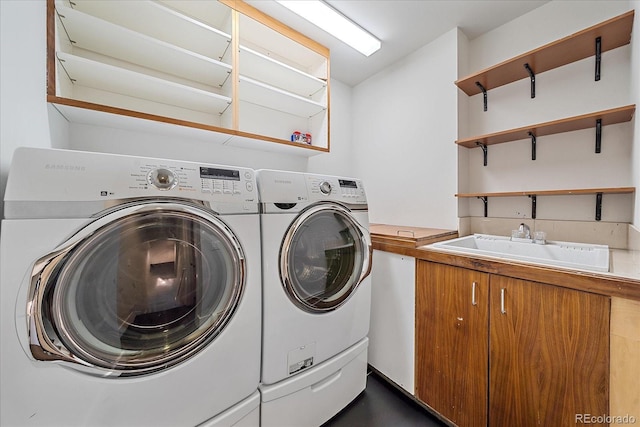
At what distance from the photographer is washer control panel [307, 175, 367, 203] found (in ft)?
3.85

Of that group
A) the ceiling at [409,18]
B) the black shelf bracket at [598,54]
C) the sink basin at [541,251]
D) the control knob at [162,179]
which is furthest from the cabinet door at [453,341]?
the ceiling at [409,18]

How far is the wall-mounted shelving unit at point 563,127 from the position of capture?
1.21 meters

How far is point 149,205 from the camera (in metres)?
0.75

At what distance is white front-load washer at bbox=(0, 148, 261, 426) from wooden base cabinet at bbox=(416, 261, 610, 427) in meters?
0.94

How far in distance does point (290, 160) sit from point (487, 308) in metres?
1.76

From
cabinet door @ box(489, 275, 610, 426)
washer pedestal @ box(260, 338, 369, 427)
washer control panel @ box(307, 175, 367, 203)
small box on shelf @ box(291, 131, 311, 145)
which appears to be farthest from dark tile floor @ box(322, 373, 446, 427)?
small box on shelf @ box(291, 131, 311, 145)

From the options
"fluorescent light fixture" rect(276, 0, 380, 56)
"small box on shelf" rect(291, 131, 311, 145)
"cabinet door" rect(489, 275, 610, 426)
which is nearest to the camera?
"cabinet door" rect(489, 275, 610, 426)

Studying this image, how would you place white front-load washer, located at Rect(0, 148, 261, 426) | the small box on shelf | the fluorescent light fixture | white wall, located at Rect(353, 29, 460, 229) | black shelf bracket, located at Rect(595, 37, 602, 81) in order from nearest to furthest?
white front-load washer, located at Rect(0, 148, 261, 426) → black shelf bracket, located at Rect(595, 37, 602, 81) → the fluorescent light fixture → white wall, located at Rect(353, 29, 460, 229) → the small box on shelf

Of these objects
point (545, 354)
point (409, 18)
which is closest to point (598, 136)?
point (545, 354)

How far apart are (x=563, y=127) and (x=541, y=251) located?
74 cm

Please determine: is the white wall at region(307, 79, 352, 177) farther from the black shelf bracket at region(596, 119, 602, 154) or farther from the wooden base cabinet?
the black shelf bracket at region(596, 119, 602, 154)

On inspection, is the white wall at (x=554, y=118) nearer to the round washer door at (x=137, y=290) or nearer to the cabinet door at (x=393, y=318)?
the cabinet door at (x=393, y=318)

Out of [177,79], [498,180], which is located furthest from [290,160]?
[498,180]

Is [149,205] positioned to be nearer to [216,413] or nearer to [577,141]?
[216,413]
